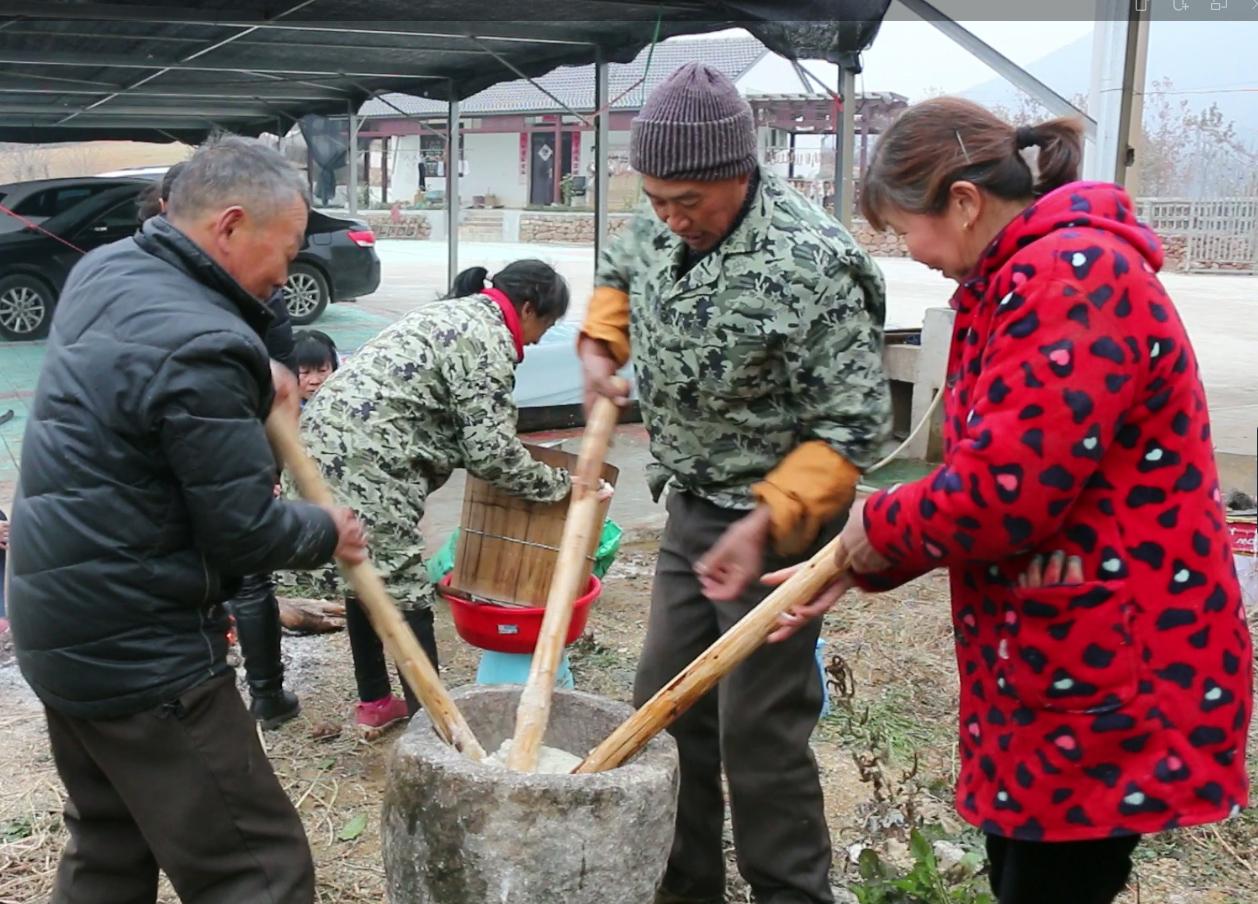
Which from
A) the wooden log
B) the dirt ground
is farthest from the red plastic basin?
the wooden log

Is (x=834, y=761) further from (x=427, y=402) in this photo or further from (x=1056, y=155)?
(x=1056, y=155)

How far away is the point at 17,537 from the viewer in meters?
2.02

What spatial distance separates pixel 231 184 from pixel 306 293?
1146 cm

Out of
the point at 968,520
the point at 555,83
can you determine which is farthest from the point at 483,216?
the point at 968,520

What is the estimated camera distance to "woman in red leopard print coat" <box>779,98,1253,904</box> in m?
1.54

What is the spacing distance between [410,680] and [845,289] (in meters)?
1.12

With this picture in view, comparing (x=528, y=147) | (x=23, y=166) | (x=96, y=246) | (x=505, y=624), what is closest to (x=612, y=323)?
(x=505, y=624)

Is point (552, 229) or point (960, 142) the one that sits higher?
point (960, 142)

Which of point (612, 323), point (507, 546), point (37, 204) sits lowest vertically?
point (507, 546)

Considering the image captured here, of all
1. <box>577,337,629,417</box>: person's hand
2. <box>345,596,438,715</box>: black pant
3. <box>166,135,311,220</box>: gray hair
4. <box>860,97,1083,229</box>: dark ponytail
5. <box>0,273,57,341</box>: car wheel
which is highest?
<box>860,97,1083,229</box>: dark ponytail

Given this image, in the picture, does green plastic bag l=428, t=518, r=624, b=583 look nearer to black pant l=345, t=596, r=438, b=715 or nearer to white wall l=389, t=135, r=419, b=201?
black pant l=345, t=596, r=438, b=715

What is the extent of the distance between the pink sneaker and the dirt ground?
0.16ft

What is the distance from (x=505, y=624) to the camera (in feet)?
11.6

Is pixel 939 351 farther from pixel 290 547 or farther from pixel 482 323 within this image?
pixel 290 547
